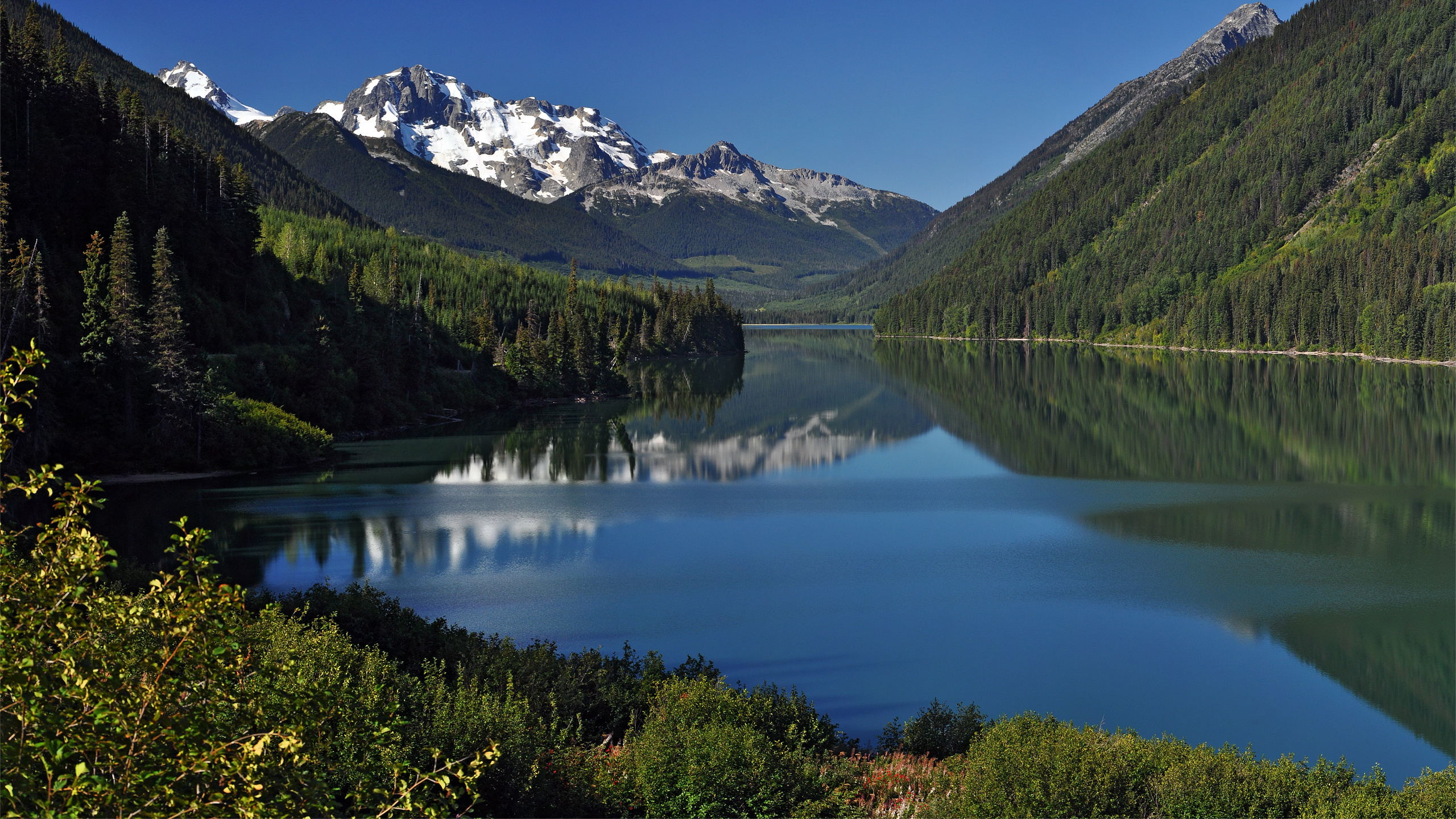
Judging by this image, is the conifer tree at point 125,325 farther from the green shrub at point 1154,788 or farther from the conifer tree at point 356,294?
the green shrub at point 1154,788

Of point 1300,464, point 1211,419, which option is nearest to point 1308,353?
point 1211,419

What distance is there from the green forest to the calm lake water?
4884 mm

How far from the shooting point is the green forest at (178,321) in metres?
52.5

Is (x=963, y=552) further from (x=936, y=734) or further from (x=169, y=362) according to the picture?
(x=169, y=362)

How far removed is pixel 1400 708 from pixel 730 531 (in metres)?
25.1

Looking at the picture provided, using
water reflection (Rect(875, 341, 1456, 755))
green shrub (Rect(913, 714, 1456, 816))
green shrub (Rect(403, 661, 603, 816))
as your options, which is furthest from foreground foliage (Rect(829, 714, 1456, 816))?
water reflection (Rect(875, 341, 1456, 755))

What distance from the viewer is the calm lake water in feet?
80.4

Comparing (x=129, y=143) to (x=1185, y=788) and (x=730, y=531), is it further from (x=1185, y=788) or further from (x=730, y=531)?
(x=1185, y=788)

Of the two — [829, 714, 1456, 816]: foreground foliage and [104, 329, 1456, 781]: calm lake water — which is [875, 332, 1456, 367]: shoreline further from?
[829, 714, 1456, 816]: foreground foliage

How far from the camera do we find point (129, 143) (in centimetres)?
6888

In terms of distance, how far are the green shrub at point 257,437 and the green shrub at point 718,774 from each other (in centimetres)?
4816

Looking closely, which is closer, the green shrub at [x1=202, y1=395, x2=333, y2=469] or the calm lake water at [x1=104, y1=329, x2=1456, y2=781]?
the calm lake water at [x1=104, y1=329, x2=1456, y2=781]

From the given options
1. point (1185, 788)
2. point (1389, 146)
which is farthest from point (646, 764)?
point (1389, 146)

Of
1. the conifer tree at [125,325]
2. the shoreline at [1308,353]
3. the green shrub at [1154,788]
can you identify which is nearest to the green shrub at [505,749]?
the green shrub at [1154,788]
